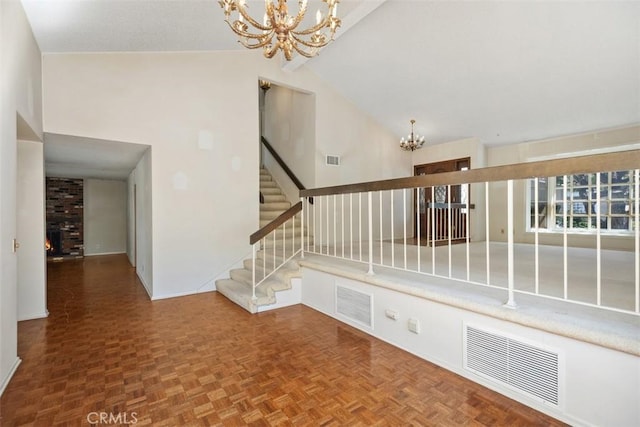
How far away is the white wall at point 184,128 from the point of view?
12.6 feet

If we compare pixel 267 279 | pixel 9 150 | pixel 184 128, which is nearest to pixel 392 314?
pixel 267 279

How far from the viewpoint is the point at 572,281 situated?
109 inches

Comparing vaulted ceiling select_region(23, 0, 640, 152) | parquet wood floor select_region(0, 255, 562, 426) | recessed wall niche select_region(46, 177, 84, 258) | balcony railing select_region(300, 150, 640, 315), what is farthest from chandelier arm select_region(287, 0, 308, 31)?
recessed wall niche select_region(46, 177, 84, 258)

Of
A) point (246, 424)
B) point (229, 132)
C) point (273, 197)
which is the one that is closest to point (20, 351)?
point (246, 424)

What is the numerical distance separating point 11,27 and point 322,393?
3.85m

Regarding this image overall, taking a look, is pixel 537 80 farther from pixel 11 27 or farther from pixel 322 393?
pixel 11 27

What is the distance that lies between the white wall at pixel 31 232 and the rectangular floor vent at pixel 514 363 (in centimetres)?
483

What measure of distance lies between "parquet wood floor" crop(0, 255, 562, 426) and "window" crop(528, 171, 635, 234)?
13.2 ft

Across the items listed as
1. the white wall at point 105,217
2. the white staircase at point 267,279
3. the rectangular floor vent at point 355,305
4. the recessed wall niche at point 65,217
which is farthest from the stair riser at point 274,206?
the recessed wall niche at point 65,217

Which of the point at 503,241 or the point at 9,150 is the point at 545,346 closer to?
the point at 9,150

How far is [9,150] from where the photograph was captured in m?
2.37

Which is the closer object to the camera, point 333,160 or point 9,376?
point 9,376

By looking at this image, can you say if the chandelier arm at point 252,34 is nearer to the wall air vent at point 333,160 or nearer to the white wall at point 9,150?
the white wall at point 9,150

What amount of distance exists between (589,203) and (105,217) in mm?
12048
